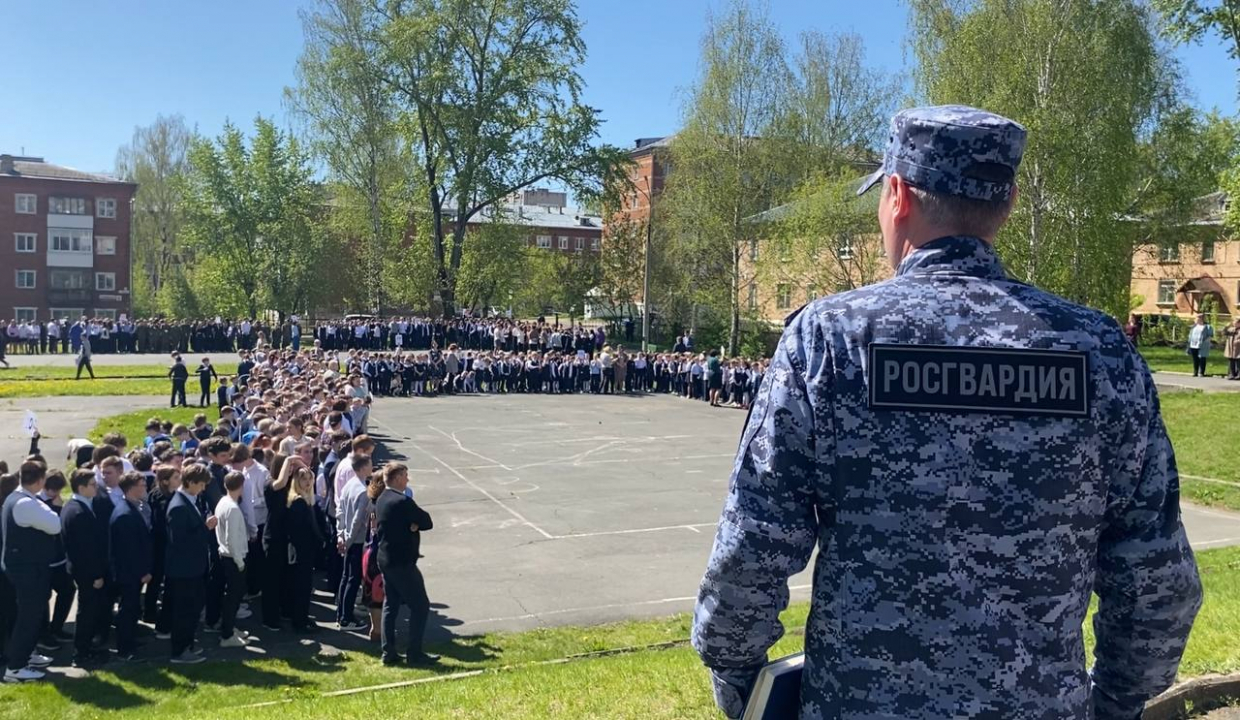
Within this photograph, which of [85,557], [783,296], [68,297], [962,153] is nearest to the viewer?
[962,153]

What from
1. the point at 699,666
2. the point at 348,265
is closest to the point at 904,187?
the point at 699,666

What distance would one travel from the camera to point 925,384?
208cm

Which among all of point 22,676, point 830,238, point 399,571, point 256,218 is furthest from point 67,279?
point 399,571

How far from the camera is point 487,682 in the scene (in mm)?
7684

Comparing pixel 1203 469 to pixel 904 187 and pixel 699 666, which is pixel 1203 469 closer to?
pixel 699 666

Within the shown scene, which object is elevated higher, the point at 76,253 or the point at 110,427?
the point at 76,253

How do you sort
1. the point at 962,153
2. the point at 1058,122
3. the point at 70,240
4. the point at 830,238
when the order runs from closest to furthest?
the point at 962,153, the point at 1058,122, the point at 830,238, the point at 70,240

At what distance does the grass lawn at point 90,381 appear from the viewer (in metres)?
31.2

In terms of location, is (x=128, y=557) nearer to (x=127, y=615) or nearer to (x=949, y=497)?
(x=127, y=615)

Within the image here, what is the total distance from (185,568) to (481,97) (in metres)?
43.2

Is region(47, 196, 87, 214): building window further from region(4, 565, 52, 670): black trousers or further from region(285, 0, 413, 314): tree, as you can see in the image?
region(4, 565, 52, 670): black trousers

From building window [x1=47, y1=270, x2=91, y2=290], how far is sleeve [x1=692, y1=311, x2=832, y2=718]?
8044 centimetres

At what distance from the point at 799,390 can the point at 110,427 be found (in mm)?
25122

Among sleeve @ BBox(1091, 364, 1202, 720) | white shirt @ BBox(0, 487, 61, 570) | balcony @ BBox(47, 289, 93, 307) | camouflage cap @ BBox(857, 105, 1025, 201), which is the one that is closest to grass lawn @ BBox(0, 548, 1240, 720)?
white shirt @ BBox(0, 487, 61, 570)
